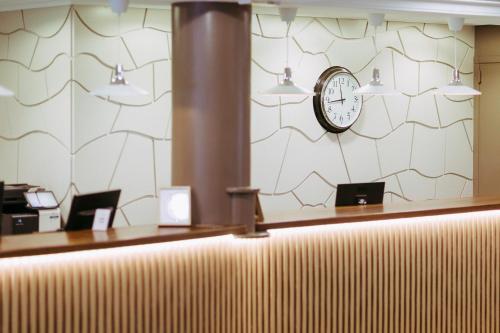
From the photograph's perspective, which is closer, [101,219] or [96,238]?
[96,238]

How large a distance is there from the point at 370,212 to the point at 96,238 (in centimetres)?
202

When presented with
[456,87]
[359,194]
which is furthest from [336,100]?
[359,194]

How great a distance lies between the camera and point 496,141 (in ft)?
30.7

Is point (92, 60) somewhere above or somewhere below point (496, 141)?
above

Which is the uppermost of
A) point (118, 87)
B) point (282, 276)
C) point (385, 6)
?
point (385, 6)

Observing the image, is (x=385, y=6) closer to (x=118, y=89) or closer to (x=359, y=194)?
(x=359, y=194)

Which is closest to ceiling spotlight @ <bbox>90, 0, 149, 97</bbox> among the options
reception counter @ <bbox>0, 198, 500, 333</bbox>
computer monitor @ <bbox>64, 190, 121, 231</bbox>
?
computer monitor @ <bbox>64, 190, 121, 231</bbox>

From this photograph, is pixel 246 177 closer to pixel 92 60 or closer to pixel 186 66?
pixel 186 66

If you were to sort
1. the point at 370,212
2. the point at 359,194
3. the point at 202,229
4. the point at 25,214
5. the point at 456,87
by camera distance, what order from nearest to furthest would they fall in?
the point at 202,229 < the point at 370,212 < the point at 359,194 < the point at 456,87 < the point at 25,214

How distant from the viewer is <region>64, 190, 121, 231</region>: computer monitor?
4.74 metres

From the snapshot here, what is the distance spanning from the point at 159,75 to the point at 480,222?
298cm

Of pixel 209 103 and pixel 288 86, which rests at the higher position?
pixel 288 86

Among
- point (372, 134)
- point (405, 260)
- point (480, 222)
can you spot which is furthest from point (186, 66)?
point (372, 134)

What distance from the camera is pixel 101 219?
15.7ft
